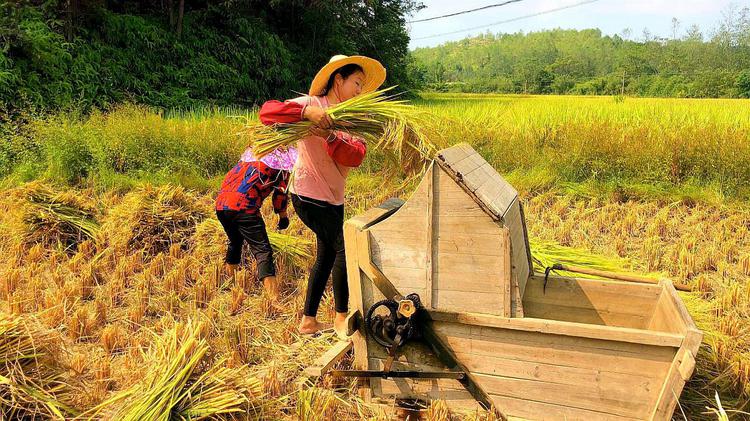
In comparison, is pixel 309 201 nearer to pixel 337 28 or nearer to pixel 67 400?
pixel 67 400

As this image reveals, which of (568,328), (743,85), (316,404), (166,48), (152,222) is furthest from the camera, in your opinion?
(743,85)

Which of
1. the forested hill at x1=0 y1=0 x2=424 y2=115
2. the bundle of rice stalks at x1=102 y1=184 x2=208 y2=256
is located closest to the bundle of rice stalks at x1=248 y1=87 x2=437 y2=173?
the bundle of rice stalks at x1=102 y1=184 x2=208 y2=256

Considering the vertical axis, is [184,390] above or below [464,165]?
below

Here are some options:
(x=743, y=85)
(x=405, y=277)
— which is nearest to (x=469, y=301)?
(x=405, y=277)

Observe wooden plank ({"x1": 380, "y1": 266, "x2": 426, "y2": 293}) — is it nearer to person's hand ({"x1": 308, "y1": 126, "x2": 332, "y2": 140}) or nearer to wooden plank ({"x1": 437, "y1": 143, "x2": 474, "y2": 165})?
wooden plank ({"x1": 437, "y1": 143, "x2": 474, "y2": 165})

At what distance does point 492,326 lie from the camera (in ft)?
7.85

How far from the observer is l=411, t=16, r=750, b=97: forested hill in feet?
121

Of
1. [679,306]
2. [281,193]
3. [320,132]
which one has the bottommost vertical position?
[679,306]

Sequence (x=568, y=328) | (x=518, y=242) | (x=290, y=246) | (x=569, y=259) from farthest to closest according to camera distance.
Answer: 1. (x=290, y=246)
2. (x=569, y=259)
3. (x=518, y=242)
4. (x=568, y=328)

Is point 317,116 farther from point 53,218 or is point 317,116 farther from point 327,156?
point 53,218

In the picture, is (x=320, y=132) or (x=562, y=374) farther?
(x=320, y=132)

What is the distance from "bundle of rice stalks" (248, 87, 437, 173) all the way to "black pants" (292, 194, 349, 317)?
1.25 ft

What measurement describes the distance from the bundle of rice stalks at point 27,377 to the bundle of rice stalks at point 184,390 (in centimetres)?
19

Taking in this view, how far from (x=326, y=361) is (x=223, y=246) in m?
2.34
